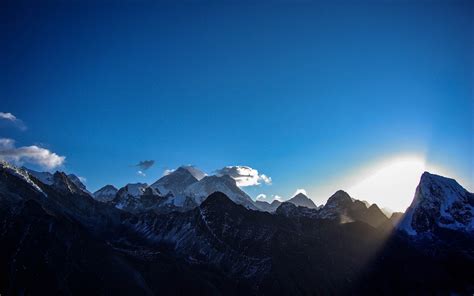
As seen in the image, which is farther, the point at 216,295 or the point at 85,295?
the point at 216,295

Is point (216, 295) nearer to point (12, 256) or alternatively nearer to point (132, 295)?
point (132, 295)

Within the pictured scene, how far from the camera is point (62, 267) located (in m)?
184

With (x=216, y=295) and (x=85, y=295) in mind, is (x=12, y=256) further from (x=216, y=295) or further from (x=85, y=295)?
(x=216, y=295)

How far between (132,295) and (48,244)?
179ft

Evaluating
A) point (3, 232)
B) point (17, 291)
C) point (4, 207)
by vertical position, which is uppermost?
point (4, 207)

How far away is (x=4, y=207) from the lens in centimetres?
19875

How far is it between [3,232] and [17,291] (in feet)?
133

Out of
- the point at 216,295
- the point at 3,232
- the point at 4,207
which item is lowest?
the point at 216,295

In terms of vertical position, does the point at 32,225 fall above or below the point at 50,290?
above

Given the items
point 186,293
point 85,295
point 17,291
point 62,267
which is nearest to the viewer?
point 17,291

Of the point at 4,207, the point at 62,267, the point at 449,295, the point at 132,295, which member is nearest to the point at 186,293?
the point at 132,295

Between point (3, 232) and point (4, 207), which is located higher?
point (4, 207)

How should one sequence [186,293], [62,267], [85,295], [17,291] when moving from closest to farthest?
[17,291]
[85,295]
[62,267]
[186,293]

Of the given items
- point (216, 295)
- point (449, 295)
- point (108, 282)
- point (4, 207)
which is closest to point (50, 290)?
point (108, 282)
